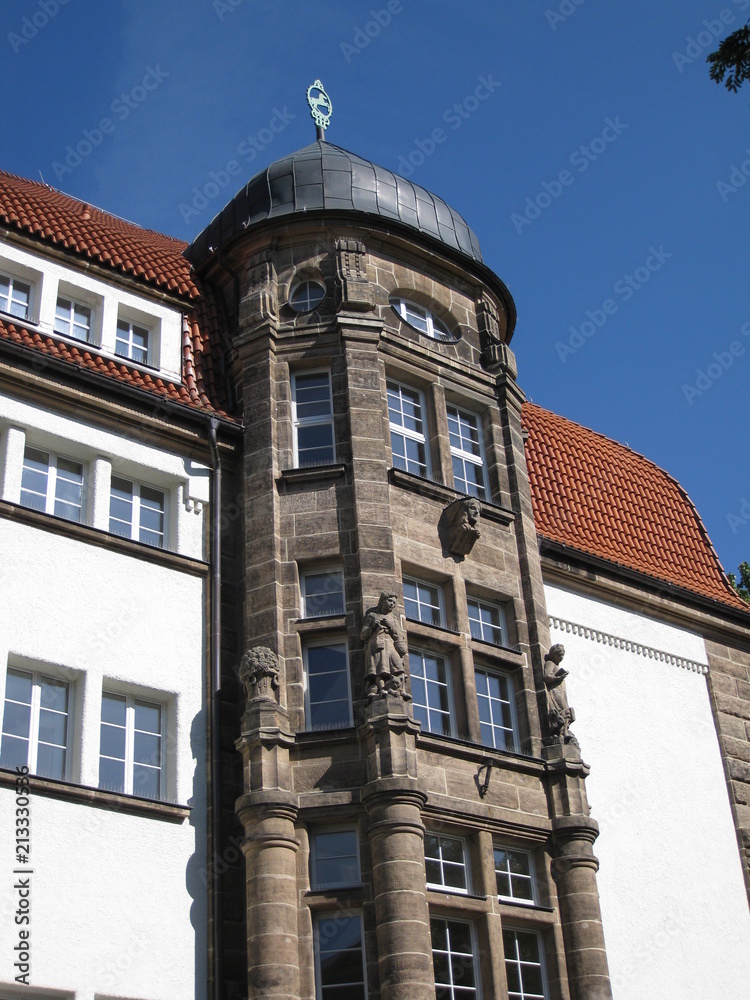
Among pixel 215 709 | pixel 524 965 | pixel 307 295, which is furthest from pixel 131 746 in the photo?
pixel 307 295

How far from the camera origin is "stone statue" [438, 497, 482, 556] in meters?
20.4

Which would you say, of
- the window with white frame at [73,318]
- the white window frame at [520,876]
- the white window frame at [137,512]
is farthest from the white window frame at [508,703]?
the window with white frame at [73,318]

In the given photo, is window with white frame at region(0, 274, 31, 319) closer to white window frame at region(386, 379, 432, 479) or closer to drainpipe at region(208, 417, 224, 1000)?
drainpipe at region(208, 417, 224, 1000)

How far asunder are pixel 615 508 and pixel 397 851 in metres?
11.4

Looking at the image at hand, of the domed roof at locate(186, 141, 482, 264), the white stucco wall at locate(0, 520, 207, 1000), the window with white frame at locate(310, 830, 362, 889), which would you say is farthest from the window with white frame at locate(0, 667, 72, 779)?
the domed roof at locate(186, 141, 482, 264)

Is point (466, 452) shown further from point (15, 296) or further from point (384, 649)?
point (15, 296)

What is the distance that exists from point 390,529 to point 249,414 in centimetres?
296

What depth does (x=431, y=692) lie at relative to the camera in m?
19.3

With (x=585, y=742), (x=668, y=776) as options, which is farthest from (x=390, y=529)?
(x=668, y=776)

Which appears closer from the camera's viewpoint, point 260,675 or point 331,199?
point 260,675

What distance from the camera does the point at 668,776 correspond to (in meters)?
23.0

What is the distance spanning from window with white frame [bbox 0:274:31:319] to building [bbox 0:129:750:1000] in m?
0.04

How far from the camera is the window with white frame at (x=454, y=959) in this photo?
17.0 m

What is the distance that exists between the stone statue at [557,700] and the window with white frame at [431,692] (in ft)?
5.22
